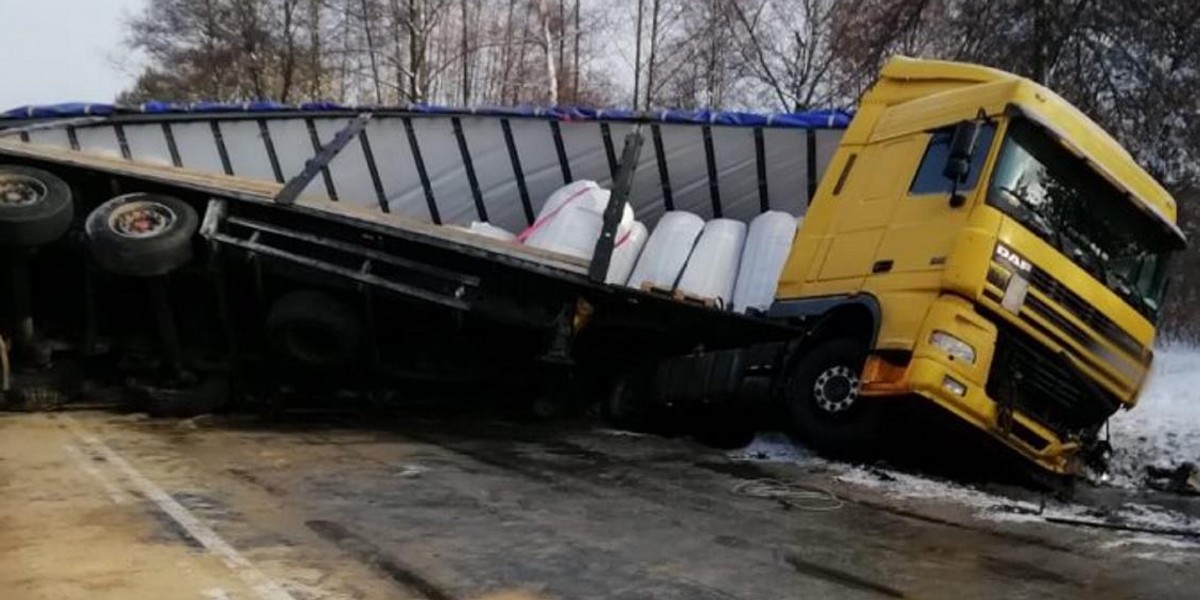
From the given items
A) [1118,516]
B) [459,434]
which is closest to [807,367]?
[1118,516]

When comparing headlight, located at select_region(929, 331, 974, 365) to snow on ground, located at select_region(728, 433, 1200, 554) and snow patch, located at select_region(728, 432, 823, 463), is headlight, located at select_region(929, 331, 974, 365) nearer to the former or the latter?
snow on ground, located at select_region(728, 433, 1200, 554)

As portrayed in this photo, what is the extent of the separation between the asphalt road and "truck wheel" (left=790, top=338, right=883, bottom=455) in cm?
→ 29

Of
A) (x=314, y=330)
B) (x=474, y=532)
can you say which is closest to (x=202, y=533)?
(x=474, y=532)

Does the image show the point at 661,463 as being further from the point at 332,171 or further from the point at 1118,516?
the point at 332,171

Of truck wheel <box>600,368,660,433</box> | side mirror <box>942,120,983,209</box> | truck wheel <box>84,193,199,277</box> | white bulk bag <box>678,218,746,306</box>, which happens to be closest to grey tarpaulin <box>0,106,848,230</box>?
white bulk bag <box>678,218,746,306</box>

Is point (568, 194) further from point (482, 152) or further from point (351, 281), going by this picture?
point (351, 281)

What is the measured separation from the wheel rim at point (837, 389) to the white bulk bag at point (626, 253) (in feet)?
6.78

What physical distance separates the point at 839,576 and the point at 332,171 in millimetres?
8179

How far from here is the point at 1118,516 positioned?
23.2 feet

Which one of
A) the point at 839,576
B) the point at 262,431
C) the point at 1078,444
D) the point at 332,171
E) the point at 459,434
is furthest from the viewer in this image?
the point at 332,171

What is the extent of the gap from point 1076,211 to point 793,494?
271 cm

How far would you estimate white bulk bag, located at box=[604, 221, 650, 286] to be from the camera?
9.40m

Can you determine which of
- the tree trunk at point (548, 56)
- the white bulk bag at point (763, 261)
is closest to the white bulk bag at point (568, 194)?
the white bulk bag at point (763, 261)

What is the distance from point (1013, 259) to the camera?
23.6 feet
